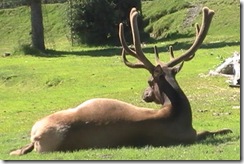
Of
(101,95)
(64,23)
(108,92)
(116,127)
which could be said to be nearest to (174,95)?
(116,127)

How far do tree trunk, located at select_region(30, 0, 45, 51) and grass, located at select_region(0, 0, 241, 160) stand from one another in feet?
2.27

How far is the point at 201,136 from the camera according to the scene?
8641mm

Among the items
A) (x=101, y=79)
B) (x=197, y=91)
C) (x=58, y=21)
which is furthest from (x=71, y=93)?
(x=58, y=21)

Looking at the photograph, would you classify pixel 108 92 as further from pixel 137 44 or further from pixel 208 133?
pixel 208 133

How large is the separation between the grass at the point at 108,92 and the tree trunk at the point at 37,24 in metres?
0.69

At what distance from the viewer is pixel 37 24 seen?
37.1m

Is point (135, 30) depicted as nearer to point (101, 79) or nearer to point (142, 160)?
point (142, 160)

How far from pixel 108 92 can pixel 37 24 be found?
17.3 metres

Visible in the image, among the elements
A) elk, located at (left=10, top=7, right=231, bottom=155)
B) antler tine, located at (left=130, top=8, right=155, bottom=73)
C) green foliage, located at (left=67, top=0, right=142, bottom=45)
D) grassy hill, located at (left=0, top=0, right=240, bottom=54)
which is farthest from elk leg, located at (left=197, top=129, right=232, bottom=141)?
green foliage, located at (left=67, top=0, right=142, bottom=45)

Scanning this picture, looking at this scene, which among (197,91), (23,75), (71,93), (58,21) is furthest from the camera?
(58,21)

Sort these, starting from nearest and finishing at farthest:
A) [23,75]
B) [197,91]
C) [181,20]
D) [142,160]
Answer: [142,160] < [197,91] < [23,75] < [181,20]

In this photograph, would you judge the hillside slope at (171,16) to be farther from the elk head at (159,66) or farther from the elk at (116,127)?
the elk at (116,127)

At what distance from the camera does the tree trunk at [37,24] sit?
120 feet

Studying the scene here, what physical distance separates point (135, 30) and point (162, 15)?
38.3 metres
